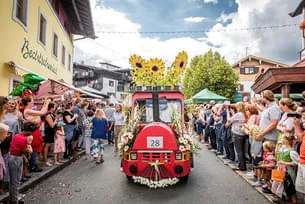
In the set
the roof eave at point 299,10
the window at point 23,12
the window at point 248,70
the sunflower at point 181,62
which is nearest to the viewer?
the sunflower at point 181,62

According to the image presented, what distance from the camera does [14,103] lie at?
4.41 m

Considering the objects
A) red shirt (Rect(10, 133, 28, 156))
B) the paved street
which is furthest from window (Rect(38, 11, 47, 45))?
red shirt (Rect(10, 133, 28, 156))

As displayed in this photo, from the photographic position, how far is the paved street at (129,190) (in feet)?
13.8

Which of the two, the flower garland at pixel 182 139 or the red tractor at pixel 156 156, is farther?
the flower garland at pixel 182 139

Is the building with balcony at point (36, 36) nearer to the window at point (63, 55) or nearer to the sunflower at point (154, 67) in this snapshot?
the window at point (63, 55)

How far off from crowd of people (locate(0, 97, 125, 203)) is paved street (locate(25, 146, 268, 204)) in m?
0.64

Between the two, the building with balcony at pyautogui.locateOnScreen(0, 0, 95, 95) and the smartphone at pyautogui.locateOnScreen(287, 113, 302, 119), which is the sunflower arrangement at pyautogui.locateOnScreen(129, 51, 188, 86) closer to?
the smartphone at pyautogui.locateOnScreen(287, 113, 302, 119)

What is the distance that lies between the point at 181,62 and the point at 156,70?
0.77m

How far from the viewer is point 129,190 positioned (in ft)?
15.5

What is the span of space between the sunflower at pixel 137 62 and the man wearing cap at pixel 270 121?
132 inches

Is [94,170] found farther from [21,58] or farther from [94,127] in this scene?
[21,58]

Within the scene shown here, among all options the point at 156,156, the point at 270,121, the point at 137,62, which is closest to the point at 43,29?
the point at 137,62

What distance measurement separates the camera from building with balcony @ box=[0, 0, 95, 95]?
24.0 feet

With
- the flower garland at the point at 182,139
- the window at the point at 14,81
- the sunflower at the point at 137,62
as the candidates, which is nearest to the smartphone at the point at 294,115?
the flower garland at the point at 182,139
